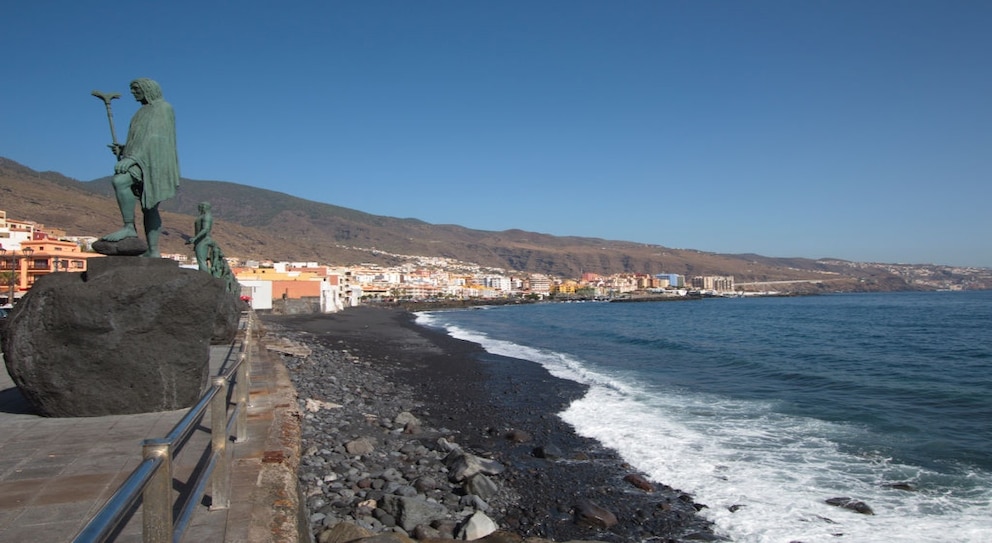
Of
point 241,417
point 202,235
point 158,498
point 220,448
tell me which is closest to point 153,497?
point 158,498

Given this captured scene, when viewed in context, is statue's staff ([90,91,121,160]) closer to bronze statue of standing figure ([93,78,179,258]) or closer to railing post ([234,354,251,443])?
bronze statue of standing figure ([93,78,179,258])

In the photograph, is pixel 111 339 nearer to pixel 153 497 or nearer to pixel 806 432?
pixel 153 497

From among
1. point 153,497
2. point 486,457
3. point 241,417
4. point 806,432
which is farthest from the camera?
point 806,432

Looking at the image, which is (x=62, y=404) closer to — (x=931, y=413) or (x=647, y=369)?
(x=931, y=413)

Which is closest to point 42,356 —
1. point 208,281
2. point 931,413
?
point 208,281

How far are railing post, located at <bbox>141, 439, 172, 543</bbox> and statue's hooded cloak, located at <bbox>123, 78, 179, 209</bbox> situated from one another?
484 centimetres

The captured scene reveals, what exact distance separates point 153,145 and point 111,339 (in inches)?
75.6

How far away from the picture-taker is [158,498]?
1583mm

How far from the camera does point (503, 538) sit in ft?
19.1

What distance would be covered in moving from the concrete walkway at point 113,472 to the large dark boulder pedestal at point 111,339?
175 millimetres

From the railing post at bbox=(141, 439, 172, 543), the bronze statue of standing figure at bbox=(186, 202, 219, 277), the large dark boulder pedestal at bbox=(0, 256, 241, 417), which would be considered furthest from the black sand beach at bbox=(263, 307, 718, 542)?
the railing post at bbox=(141, 439, 172, 543)

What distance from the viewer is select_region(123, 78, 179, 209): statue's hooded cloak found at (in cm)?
573

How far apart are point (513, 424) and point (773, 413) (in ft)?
18.5

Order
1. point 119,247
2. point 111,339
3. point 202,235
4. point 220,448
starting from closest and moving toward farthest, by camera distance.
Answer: point 220,448
point 111,339
point 119,247
point 202,235
